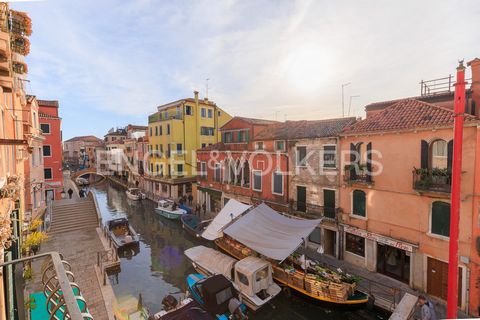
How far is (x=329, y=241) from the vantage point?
16938 mm

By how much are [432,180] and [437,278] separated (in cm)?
483

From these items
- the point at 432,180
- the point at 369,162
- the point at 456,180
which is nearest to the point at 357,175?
the point at 369,162

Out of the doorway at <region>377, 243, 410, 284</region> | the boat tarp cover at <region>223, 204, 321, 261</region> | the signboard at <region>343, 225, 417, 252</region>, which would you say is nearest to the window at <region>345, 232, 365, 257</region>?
the signboard at <region>343, 225, 417, 252</region>

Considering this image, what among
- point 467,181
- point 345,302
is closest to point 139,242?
point 345,302

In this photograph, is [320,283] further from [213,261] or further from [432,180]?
[432,180]

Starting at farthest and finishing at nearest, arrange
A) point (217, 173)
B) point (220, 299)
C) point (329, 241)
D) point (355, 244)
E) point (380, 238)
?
1. point (217, 173)
2. point (329, 241)
3. point (355, 244)
4. point (380, 238)
5. point (220, 299)

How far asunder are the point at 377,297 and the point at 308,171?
8625mm

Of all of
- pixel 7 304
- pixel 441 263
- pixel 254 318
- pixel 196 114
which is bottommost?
pixel 254 318

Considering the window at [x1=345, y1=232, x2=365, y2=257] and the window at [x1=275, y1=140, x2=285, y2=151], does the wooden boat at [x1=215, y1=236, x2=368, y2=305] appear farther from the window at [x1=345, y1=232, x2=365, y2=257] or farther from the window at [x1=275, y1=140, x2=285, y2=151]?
the window at [x1=275, y1=140, x2=285, y2=151]

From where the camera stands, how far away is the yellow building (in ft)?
108

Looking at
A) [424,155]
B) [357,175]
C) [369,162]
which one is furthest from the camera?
[357,175]

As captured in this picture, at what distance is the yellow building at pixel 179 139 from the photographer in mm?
32969

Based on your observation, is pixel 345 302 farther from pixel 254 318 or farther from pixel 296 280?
pixel 254 318

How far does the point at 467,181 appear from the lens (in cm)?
1066
